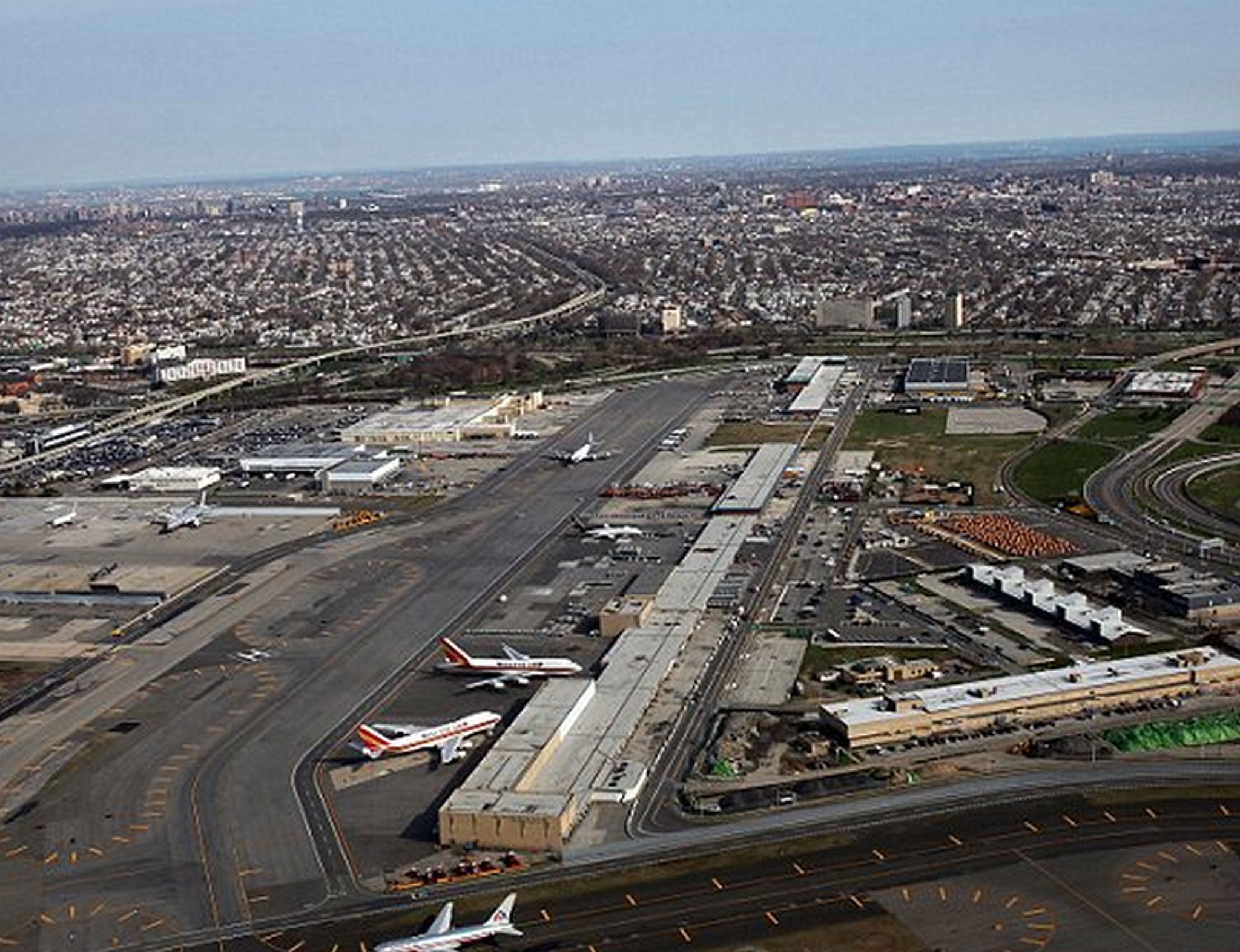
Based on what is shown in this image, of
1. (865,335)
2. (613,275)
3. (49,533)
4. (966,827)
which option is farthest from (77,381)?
(966,827)

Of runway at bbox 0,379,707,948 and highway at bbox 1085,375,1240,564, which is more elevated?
highway at bbox 1085,375,1240,564

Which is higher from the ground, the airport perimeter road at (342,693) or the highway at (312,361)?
the highway at (312,361)

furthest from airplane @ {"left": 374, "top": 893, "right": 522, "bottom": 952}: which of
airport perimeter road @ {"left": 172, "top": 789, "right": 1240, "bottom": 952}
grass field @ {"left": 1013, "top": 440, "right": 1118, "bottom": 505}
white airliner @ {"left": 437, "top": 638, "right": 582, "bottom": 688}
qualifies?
grass field @ {"left": 1013, "top": 440, "right": 1118, "bottom": 505}

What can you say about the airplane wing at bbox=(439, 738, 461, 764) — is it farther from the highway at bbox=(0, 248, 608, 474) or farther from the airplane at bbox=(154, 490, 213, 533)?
the highway at bbox=(0, 248, 608, 474)

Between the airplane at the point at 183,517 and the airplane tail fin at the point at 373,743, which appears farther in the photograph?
the airplane at the point at 183,517

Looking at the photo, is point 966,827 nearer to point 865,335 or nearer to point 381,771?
point 381,771

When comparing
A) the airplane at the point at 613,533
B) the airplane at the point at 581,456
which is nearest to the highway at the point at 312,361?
the airplane at the point at 581,456

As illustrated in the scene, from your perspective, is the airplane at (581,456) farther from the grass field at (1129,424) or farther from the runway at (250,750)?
the grass field at (1129,424)
